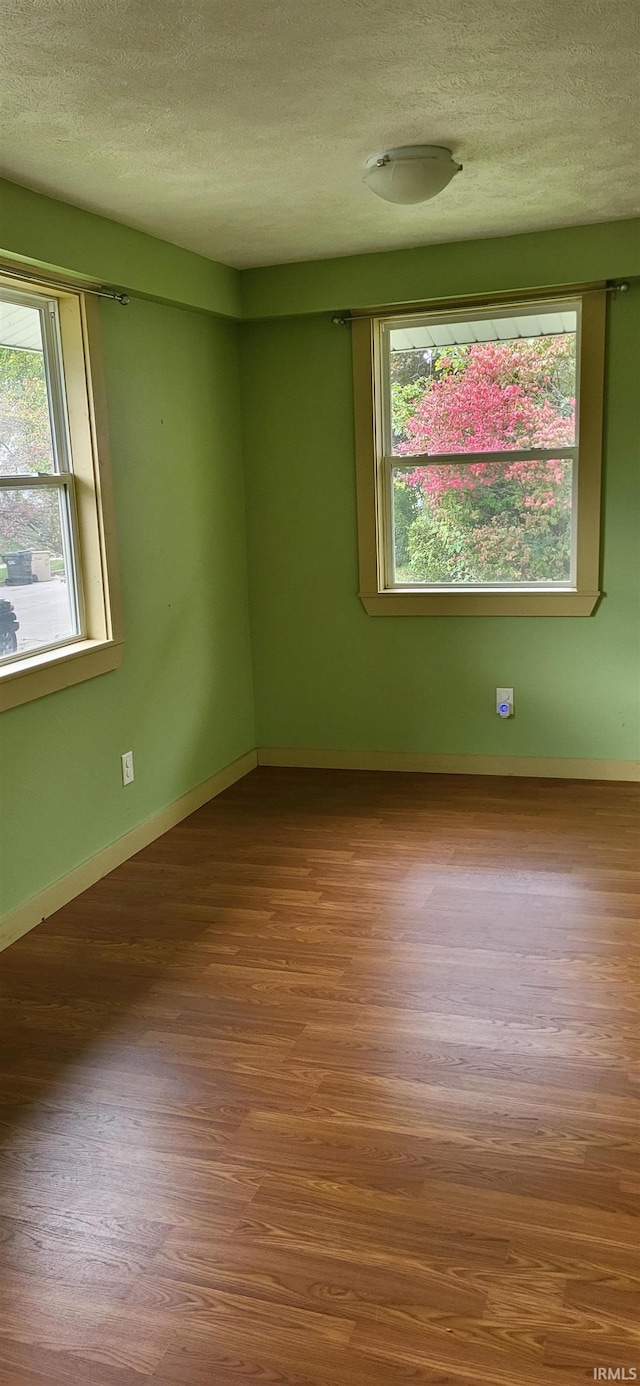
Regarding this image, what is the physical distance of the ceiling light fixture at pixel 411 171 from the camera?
9.71 ft

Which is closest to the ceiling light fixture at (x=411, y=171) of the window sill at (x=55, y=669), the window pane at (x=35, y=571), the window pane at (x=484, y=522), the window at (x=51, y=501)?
the window at (x=51, y=501)

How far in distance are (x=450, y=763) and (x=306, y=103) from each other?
120 inches

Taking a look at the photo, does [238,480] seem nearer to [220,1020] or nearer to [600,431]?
[600,431]

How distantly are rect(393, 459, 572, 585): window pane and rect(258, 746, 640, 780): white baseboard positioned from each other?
0.85m

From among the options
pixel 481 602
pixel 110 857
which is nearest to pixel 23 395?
pixel 110 857

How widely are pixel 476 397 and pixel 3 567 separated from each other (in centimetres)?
233

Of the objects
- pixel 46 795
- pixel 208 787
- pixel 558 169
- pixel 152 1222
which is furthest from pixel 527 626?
pixel 152 1222

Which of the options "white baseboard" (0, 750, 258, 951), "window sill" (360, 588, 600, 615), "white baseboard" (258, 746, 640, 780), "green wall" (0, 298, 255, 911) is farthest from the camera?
"white baseboard" (258, 746, 640, 780)

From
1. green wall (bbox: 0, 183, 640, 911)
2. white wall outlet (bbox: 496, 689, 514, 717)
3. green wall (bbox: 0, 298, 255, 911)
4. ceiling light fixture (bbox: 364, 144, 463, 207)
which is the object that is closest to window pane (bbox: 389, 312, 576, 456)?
green wall (bbox: 0, 183, 640, 911)

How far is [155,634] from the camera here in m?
4.16

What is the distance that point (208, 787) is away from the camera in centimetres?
464

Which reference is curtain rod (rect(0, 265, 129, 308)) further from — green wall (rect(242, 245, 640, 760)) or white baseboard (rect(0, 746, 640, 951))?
white baseboard (rect(0, 746, 640, 951))

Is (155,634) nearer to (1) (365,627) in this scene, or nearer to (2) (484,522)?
(1) (365,627)

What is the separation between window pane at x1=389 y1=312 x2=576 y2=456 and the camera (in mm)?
4414
